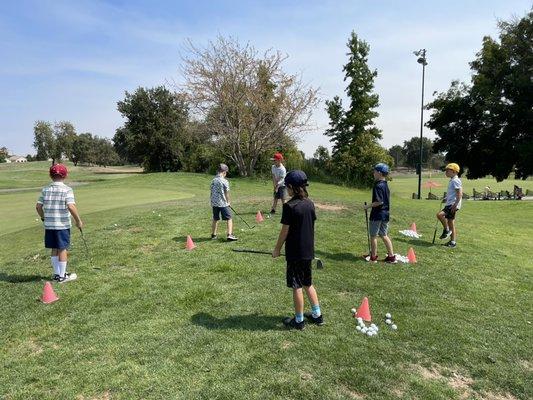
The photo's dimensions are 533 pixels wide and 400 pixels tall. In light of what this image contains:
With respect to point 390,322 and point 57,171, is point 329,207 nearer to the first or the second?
point 390,322

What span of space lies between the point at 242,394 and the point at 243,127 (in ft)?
97.7

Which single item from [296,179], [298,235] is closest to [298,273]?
[298,235]

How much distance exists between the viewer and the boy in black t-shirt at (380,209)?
8070 millimetres

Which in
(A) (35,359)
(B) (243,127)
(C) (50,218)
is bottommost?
(A) (35,359)

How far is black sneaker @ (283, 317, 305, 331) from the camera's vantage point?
529 cm

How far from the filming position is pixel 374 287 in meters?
6.94

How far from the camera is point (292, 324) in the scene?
211 inches

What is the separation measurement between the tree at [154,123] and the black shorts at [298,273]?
1785 inches

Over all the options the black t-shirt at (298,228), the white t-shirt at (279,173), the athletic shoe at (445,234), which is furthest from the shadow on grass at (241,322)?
the white t-shirt at (279,173)

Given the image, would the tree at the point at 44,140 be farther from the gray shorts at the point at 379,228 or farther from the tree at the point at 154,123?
the gray shorts at the point at 379,228

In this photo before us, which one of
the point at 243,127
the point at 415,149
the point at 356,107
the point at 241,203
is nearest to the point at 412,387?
the point at 241,203

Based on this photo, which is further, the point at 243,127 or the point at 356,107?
the point at 356,107

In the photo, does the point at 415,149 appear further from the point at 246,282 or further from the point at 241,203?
the point at 246,282

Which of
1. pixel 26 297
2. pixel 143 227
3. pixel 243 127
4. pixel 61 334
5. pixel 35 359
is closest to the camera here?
pixel 35 359
